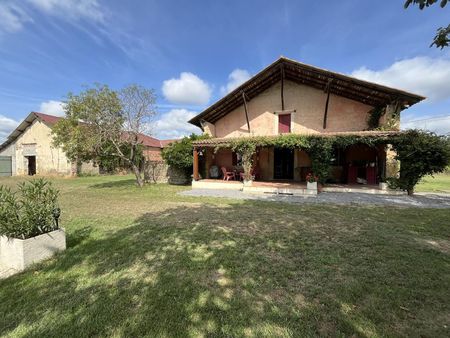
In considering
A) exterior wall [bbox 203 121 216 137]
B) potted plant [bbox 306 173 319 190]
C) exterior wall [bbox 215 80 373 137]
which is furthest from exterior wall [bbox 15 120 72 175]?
potted plant [bbox 306 173 319 190]

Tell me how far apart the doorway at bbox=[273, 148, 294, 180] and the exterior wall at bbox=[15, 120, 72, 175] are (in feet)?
60.4

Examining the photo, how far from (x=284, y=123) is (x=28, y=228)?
12.9 metres

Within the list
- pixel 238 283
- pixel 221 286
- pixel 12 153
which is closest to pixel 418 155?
pixel 238 283

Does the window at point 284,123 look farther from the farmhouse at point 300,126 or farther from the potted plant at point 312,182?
the potted plant at point 312,182

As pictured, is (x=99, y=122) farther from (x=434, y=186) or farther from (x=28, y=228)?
(x=434, y=186)

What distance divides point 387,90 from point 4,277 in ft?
45.2

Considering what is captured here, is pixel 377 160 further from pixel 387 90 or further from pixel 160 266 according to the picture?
pixel 160 266

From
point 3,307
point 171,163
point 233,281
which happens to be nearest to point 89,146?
point 171,163

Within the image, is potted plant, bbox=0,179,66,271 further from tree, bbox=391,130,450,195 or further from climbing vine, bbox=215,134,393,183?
tree, bbox=391,130,450,195

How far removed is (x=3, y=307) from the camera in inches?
99.3

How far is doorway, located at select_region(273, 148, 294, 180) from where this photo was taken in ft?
46.3

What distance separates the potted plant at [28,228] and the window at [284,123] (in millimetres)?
12237

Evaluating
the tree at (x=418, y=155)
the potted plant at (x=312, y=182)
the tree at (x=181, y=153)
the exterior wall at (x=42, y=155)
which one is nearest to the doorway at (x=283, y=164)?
the potted plant at (x=312, y=182)

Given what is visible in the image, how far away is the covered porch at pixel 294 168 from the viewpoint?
10.5 metres
